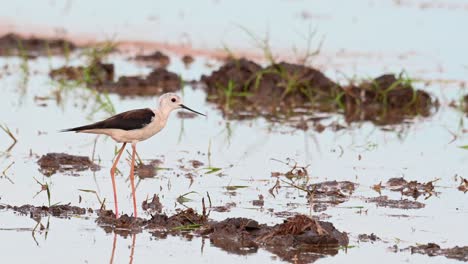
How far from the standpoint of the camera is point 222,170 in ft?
38.0

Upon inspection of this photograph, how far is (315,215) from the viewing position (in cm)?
987

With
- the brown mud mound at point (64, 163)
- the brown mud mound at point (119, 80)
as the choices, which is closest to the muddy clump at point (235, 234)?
the brown mud mound at point (64, 163)

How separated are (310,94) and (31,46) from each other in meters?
5.46

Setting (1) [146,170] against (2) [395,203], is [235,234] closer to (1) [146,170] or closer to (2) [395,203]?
(2) [395,203]

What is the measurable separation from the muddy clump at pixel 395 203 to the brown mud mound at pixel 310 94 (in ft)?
14.9

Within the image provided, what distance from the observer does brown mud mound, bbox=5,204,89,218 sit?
948 centimetres

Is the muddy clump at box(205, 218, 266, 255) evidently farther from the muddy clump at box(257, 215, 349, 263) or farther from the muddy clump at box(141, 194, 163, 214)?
the muddy clump at box(141, 194, 163, 214)

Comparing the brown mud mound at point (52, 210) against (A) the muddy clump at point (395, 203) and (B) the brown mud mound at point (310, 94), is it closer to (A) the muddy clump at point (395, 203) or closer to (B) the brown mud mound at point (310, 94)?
(A) the muddy clump at point (395, 203)

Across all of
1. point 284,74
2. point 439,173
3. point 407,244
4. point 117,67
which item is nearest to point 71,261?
point 407,244

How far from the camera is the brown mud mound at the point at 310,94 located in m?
15.2

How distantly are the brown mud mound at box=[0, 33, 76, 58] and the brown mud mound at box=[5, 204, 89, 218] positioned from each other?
28.9ft

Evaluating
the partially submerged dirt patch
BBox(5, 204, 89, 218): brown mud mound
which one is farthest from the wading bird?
the partially submerged dirt patch

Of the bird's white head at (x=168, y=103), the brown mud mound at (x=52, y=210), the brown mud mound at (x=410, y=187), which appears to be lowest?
the brown mud mound at (x=52, y=210)

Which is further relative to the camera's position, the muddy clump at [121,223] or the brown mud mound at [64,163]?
the brown mud mound at [64,163]
